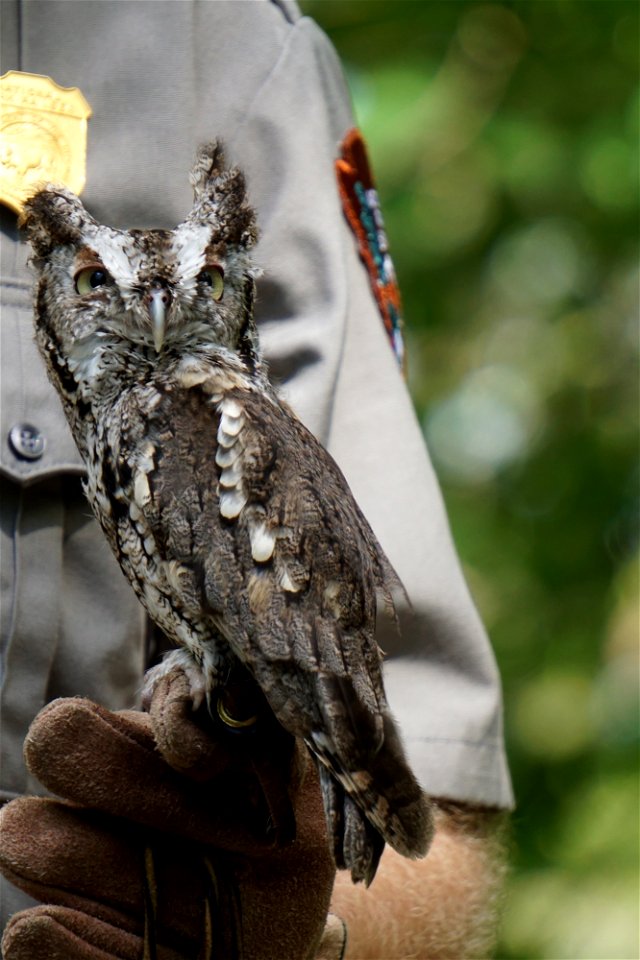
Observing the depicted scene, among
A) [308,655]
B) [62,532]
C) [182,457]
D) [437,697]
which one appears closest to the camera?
[308,655]

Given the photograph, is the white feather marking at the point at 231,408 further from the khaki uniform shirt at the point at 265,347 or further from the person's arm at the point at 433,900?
the person's arm at the point at 433,900

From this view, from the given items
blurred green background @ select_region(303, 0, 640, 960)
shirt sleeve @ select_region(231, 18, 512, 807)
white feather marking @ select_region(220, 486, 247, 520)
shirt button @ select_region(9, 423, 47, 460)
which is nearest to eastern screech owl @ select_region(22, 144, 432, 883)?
white feather marking @ select_region(220, 486, 247, 520)

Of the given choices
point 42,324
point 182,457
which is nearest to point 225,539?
point 182,457

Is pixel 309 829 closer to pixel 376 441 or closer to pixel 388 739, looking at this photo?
pixel 388 739

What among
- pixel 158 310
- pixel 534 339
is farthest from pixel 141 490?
pixel 534 339

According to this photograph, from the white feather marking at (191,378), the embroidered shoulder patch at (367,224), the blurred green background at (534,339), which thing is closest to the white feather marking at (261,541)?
the white feather marking at (191,378)
